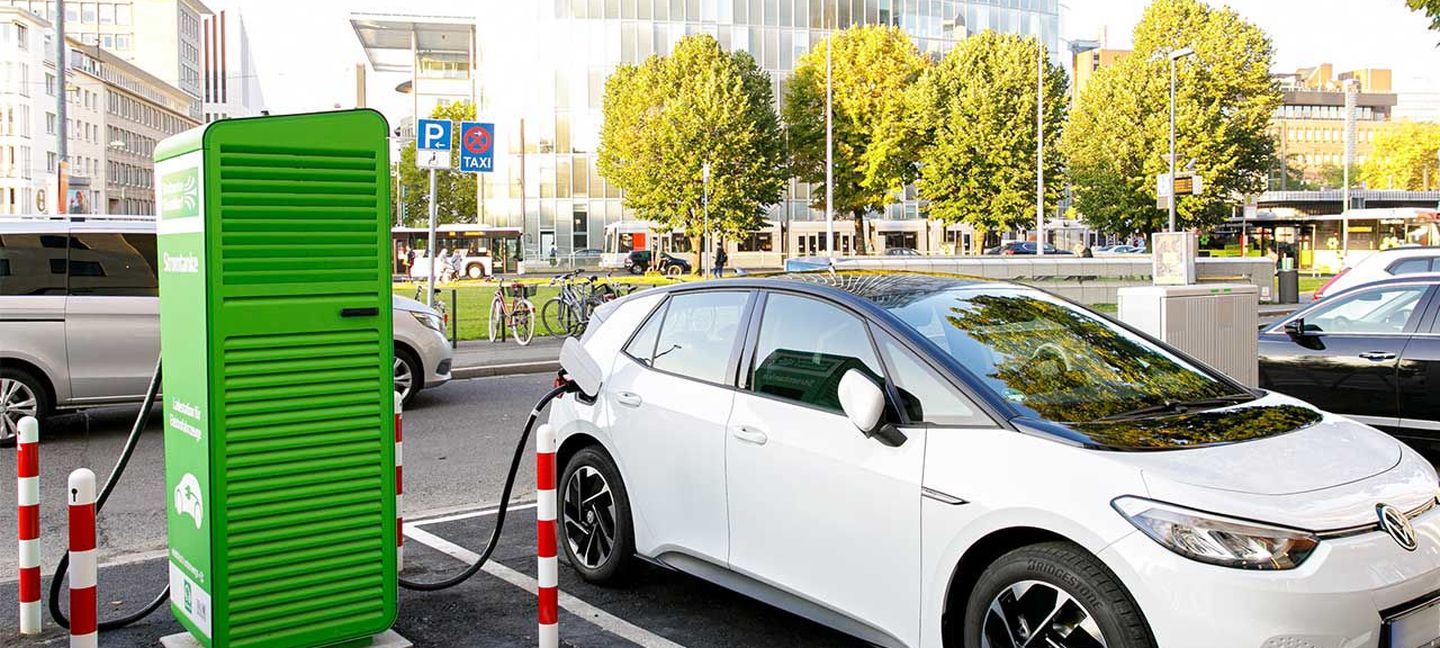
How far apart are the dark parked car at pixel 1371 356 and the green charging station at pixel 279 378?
23.6 feet

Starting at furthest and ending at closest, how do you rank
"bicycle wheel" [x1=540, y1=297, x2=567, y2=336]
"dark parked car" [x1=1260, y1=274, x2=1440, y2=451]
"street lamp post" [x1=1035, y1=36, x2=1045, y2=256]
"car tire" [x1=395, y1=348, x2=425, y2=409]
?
"street lamp post" [x1=1035, y1=36, x2=1045, y2=256] → "bicycle wheel" [x1=540, y1=297, x2=567, y2=336] → "car tire" [x1=395, y1=348, x2=425, y2=409] → "dark parked car" [x1=1260, y1=274, x2=1440, y2=451]

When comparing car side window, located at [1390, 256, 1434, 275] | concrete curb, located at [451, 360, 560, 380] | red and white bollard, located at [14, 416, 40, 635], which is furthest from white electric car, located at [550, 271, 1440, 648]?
car side window, located at [1390, 256, 1434, 275]

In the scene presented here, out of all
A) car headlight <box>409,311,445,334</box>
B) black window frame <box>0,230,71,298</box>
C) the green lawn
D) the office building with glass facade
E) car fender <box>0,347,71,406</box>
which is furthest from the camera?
the office building with glass facade

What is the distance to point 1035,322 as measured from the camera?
4.77 meters

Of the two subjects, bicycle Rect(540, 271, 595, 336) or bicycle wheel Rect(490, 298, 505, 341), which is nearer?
bicycle wheel Rect(490, 298, 505, 341)

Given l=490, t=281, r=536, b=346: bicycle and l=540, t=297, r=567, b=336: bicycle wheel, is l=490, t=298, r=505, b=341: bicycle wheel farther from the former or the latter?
l=540, t=297, r=567, b=336: bicycle wheel

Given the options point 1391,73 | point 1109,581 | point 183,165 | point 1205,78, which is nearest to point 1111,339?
point 1109,581

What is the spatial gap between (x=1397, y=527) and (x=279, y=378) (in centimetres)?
375

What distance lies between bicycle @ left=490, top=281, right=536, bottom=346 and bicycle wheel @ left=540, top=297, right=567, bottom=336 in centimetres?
119

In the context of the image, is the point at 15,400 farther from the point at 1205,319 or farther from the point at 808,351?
the point at 1205,319

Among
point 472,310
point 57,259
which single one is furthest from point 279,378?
point 472,310

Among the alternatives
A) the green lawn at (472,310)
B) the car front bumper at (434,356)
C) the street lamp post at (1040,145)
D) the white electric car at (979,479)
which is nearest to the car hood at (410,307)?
the car front bumper at (434,356)

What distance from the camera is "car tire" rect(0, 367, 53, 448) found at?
31.8 ft

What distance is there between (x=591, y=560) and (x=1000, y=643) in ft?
7.83
